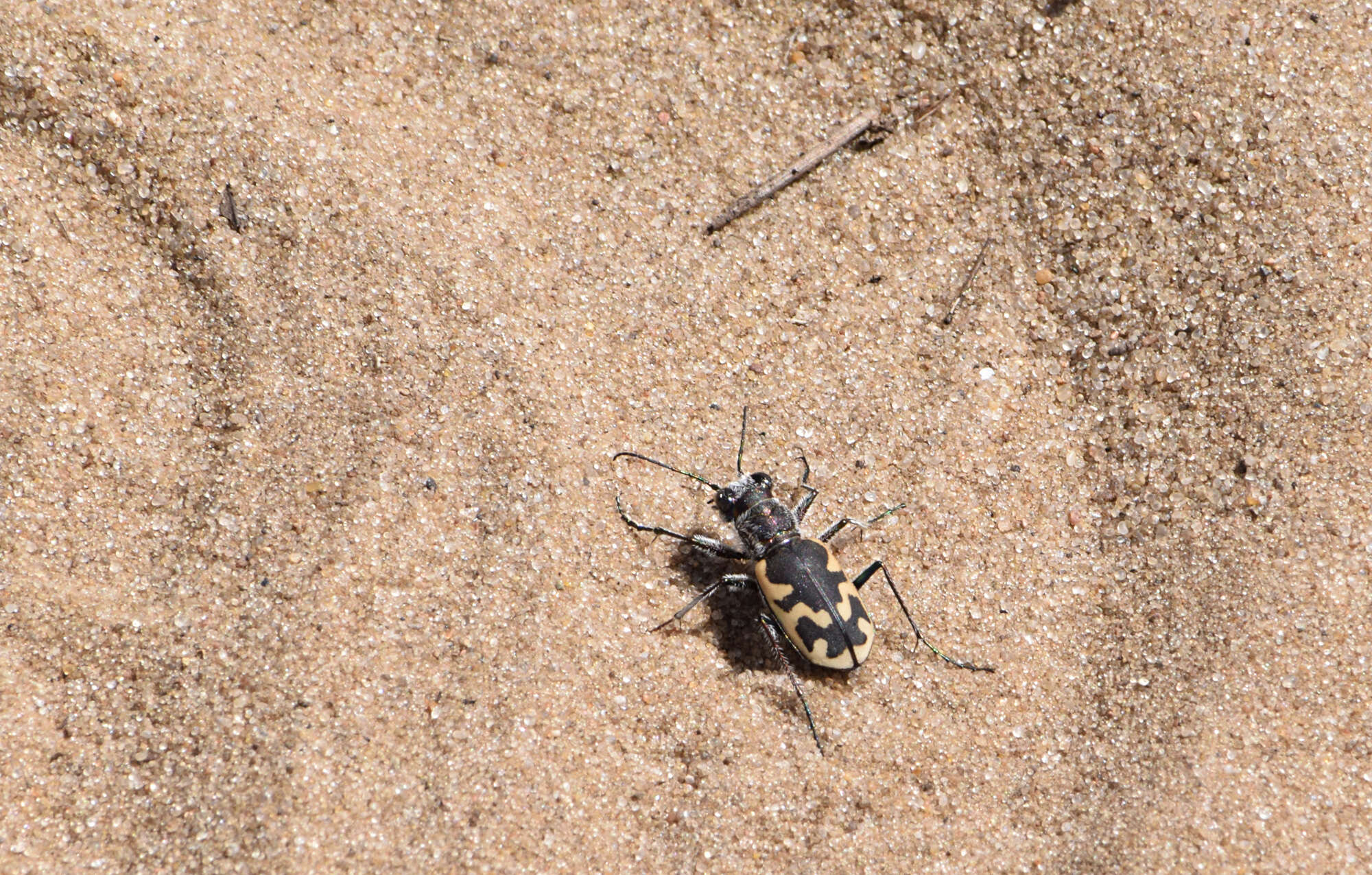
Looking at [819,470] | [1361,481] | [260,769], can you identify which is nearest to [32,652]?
[260,769]

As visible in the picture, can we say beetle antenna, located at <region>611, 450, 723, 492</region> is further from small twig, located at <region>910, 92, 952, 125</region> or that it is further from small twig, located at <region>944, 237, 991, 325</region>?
small twig, located at <region>910, 92, 952, 125</region>

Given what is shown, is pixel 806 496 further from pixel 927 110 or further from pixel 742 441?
pixel 927 110

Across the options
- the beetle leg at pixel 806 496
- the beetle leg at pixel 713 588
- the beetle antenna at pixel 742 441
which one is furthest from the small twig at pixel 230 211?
the beetle leg at pixel 806 496

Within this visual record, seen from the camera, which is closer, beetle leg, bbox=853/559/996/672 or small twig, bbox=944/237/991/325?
beetle leg, bbox=853/559/996/672

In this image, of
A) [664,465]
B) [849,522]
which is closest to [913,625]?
[849,522]

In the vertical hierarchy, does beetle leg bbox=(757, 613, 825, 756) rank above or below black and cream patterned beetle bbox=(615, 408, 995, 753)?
below

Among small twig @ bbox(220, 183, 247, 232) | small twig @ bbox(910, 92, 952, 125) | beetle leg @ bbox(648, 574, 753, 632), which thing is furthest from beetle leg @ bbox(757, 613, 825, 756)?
small twig @ bbox(220, 183, 247, 232)

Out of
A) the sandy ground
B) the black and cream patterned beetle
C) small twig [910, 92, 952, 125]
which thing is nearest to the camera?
the sandy ground

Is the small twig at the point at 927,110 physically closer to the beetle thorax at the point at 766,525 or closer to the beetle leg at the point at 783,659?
the beetle thorax at the point at 766,525
